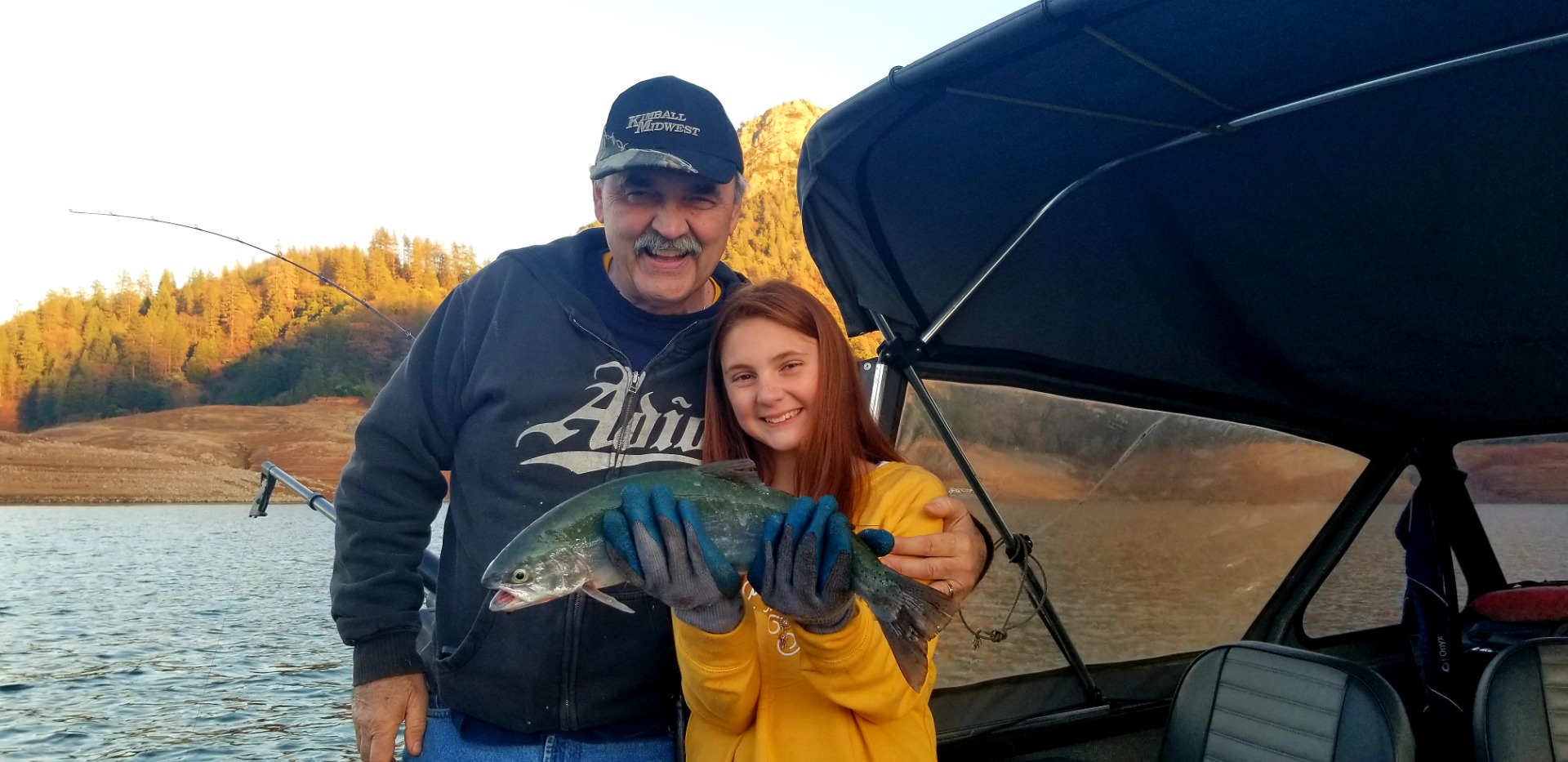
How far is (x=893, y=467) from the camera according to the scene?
9.57 ft

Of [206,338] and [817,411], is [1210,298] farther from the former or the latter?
[206,338]

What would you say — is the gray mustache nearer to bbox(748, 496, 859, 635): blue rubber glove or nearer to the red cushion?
bbox(748, 496, 859, 635): blue rubber glove

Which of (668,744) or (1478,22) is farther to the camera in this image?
(668,744)

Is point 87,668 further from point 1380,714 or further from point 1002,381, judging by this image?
A: point 1380,714

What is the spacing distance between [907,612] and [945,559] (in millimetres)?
286

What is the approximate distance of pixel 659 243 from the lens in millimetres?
2873

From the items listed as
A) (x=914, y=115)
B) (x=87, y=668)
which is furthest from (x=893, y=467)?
(x=87, y=668)

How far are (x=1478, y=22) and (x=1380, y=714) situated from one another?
2529 mm

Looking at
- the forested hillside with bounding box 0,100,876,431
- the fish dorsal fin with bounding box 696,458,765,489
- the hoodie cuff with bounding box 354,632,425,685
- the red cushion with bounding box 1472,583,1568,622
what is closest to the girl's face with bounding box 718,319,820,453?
the fish dorsal fin with bounding box 696,458,765,489

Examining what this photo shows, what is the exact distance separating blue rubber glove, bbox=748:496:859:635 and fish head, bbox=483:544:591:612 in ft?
1.48

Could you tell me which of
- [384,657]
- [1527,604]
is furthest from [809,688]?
[1527,604]

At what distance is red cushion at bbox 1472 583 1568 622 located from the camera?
547 centimetres

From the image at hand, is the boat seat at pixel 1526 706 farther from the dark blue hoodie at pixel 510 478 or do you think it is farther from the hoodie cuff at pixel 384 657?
the hoodie cuff at pixel 384 657

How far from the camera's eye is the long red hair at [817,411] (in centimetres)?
280
